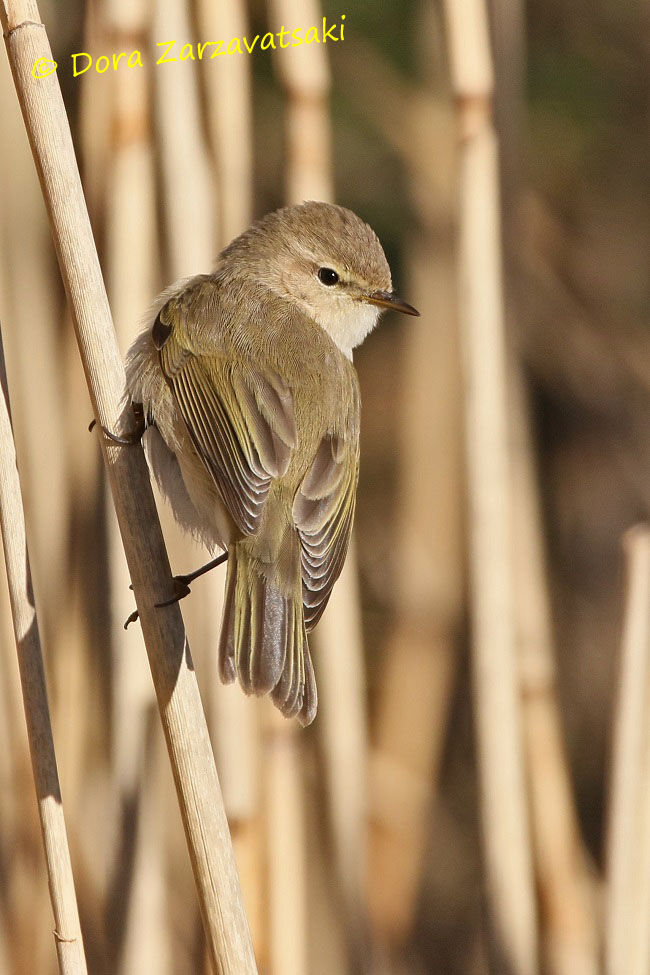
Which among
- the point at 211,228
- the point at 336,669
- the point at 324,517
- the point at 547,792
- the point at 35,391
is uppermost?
the point at 211,228

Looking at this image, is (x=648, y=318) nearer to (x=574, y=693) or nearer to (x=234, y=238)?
(x=574, y=693)

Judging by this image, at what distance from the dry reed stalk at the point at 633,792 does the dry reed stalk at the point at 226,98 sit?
1090 millimetres

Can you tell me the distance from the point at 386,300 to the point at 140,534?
1.07 metres

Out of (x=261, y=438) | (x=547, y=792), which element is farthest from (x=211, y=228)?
(x=547, y=792)

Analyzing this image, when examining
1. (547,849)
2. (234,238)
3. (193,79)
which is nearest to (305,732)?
(547,849)

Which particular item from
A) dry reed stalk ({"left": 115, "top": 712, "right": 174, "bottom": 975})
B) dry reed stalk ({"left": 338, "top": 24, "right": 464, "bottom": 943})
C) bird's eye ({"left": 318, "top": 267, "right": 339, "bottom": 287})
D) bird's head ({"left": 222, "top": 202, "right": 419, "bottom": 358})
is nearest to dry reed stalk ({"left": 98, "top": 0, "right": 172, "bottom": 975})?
dry reed stalk ({"left": 115, "top": 712, "right": 174, "bottom": 975})

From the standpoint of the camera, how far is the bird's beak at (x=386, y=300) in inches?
99.2

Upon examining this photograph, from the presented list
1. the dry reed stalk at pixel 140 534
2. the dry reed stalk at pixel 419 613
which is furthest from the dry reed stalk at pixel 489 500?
the dry reed stalk at pixel 419 613

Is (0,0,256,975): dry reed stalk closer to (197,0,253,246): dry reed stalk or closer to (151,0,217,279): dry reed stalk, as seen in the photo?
(151,0,217,279): dry reed stalk

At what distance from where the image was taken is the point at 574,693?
163 inches

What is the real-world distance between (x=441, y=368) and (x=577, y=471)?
1048 mm

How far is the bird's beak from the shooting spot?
2519mm

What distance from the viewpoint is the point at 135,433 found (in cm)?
187

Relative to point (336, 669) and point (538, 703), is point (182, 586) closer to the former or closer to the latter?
point (336, 669)
